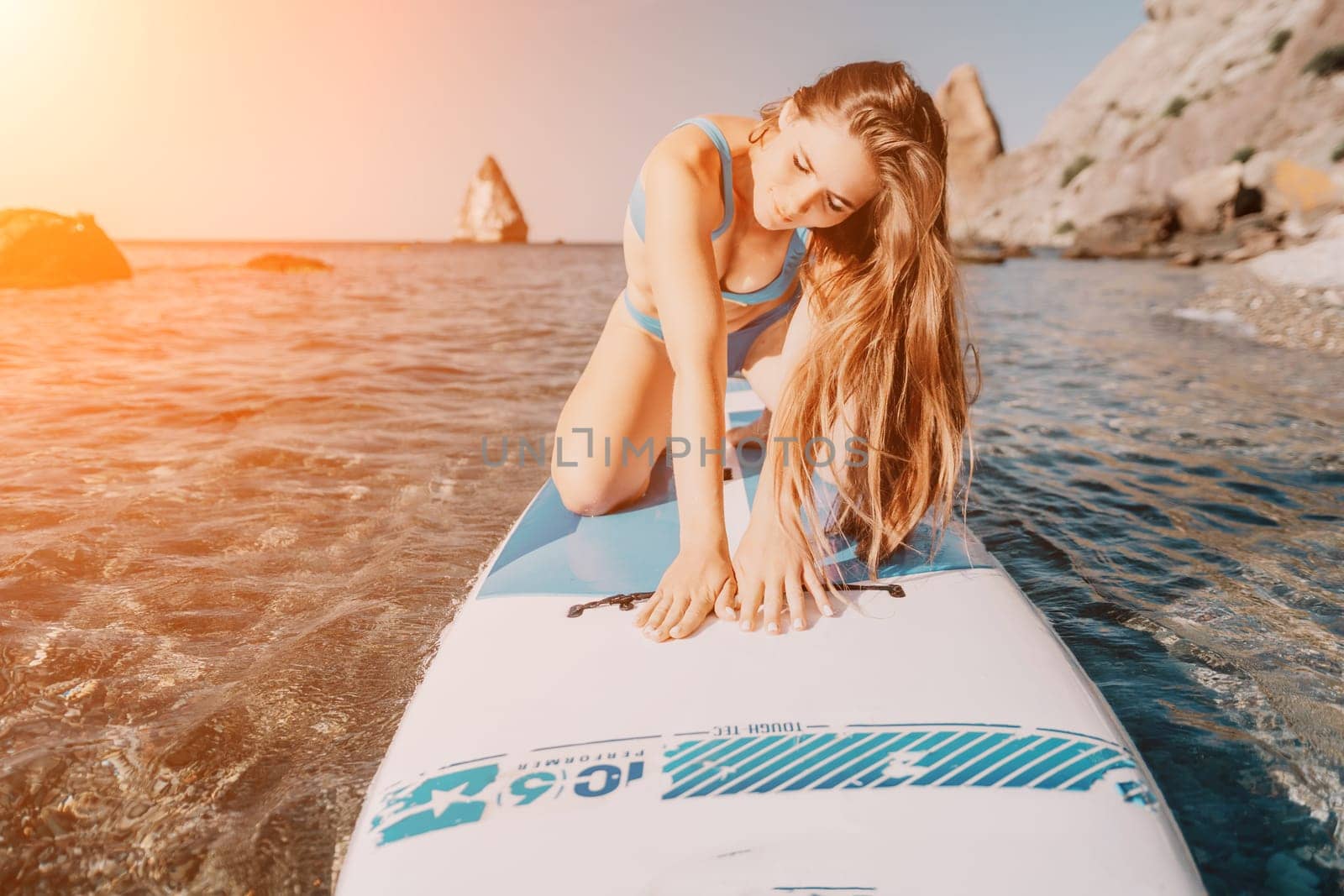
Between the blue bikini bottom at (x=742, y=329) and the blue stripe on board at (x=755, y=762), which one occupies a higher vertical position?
the blue bikini bottom at (x=742, y=329)

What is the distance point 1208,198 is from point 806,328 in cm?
2694

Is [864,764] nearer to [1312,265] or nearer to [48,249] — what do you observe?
[1312,265]

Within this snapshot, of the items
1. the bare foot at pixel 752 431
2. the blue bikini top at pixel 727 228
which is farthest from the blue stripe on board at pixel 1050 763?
the bare foot at pixel 752 431

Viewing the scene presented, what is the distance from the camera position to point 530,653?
165cm

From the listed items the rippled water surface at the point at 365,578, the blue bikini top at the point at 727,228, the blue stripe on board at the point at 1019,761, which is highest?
the blue bikini top at the point at 727,228

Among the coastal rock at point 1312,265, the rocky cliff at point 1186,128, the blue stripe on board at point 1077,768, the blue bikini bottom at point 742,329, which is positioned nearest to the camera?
the blue stripe on board at point 1077,768

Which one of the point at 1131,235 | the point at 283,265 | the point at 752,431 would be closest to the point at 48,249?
the point at 283,265

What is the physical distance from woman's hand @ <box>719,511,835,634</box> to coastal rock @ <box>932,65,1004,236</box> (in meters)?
53.1

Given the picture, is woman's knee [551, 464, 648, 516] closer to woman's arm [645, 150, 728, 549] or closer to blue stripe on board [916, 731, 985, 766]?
woman's arm [645, 150, 728, 549]

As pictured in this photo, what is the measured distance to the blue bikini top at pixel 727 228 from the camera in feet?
6.86

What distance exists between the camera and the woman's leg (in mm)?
2439

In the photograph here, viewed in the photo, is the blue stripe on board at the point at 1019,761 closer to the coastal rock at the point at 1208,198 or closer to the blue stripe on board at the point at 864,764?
the blue stripe on board at the point at 864,764

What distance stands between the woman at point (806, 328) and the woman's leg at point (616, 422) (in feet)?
0.04

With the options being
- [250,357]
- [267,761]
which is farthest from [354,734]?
[250,357]
